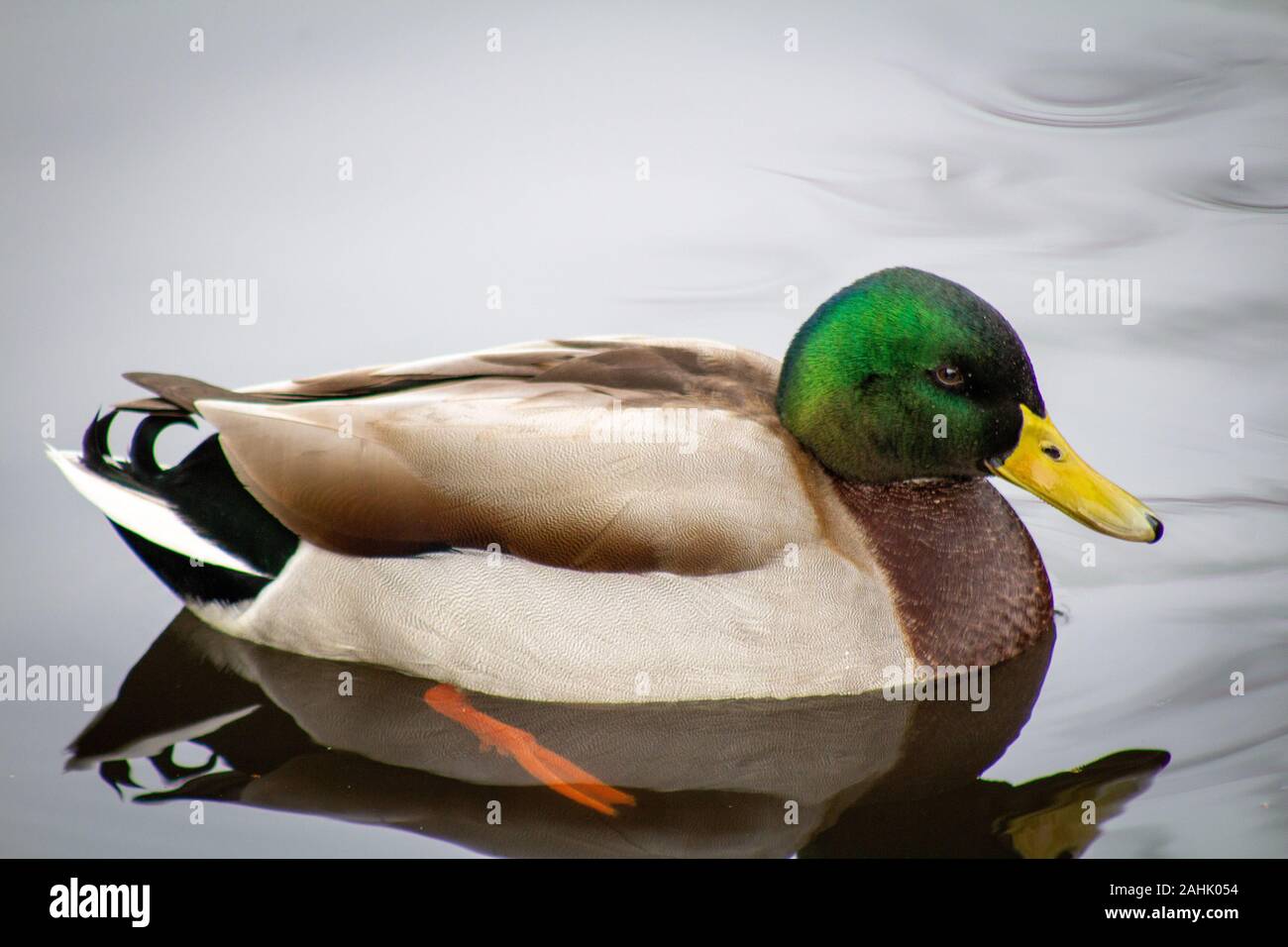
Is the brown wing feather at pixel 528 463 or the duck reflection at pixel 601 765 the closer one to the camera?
the duck reflection at pixel 601 765

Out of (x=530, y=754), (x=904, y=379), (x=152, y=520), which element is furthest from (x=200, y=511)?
(x=904, y=379)

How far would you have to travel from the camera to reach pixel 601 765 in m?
5.44

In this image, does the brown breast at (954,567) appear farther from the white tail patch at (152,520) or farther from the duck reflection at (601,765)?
the white tail patch at (152,520)

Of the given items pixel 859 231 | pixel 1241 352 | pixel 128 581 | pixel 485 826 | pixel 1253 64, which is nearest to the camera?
pixel 485 826

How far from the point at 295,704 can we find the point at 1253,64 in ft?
22.9

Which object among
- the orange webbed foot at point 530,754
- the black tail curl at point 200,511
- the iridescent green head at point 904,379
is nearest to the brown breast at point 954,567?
the iridescent green head at point 904,379

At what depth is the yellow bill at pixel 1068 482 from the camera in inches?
227

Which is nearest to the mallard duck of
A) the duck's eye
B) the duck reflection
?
the duck's eye

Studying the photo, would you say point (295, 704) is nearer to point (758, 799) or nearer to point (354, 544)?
point (354, 544)

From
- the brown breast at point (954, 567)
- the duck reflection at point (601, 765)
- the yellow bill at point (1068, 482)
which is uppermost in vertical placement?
the yellow bill at point (1068, 482)

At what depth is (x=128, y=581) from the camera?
642cm

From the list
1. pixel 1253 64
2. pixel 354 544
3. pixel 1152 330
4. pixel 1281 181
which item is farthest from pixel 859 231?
pixel 354 544

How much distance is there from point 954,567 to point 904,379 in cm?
72

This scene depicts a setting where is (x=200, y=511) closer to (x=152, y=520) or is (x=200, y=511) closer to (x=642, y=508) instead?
(x=152, y=520)
